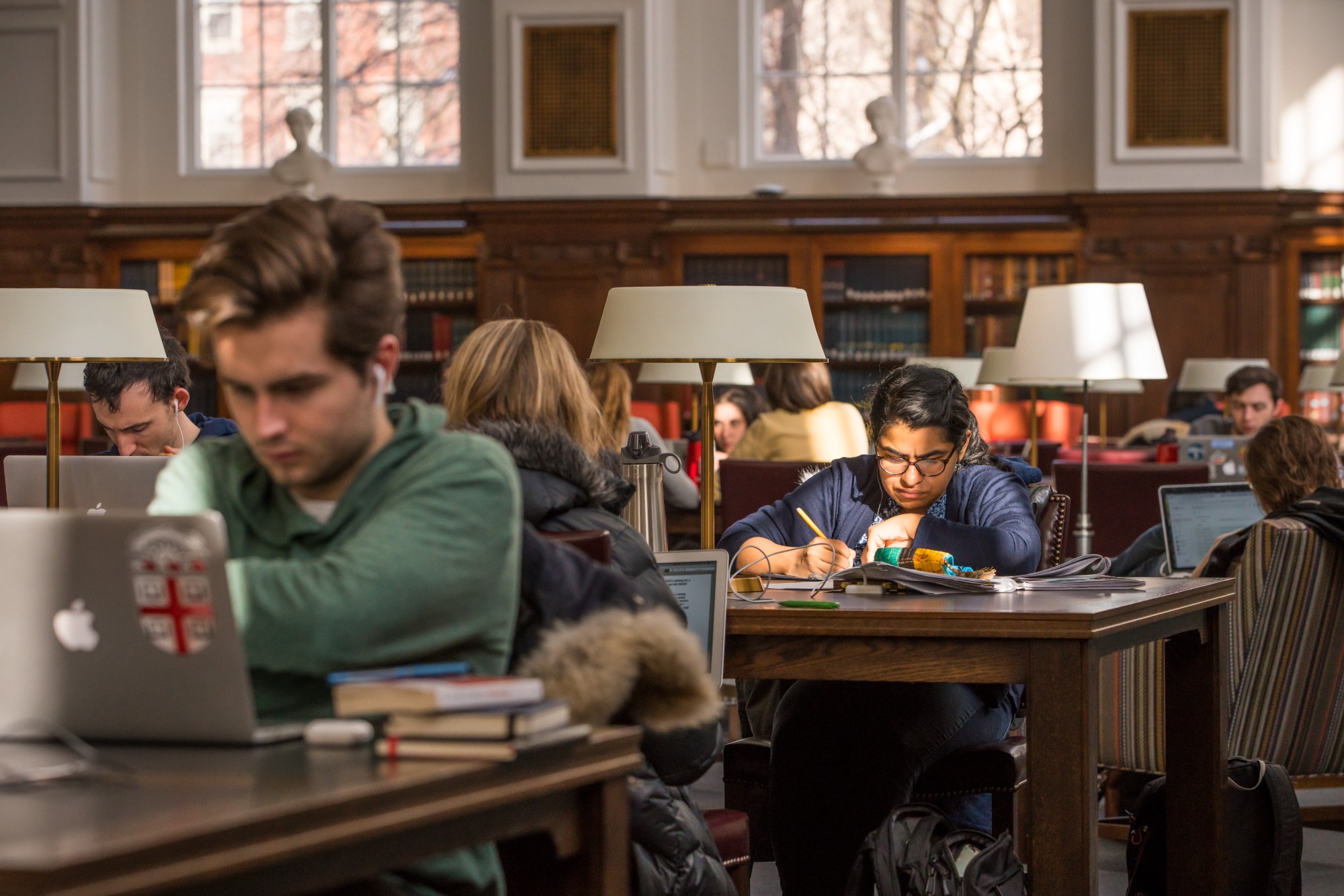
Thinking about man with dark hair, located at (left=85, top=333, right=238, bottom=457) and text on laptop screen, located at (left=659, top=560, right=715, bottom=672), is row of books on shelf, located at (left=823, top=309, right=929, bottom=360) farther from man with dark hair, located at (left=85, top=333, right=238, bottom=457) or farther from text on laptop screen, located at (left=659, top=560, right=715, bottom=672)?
text on laptop screen, located at (left=659, top=560, right=715, bottom=672)

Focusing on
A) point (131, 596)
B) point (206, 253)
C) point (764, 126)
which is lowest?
point (131, 596)

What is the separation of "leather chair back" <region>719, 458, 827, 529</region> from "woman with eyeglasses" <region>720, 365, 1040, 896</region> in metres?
1.51

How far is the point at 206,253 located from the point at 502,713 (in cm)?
50

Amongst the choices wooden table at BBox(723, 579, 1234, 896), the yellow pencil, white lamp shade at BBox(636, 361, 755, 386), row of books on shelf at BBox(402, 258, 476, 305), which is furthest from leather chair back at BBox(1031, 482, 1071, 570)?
row of books on shelf at BBox(402, 258, 476, 305)

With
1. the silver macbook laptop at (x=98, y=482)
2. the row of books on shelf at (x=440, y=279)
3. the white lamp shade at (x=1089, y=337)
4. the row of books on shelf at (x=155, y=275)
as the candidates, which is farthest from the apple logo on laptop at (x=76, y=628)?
the row of books on shelf at (x=155, y=275)

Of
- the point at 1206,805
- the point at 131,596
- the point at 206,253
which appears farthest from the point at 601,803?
the point at 1206,805

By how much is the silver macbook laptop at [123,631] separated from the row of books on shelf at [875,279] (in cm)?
901

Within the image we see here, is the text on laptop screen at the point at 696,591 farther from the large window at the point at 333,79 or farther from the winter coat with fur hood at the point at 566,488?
the large window at the point at 333,79

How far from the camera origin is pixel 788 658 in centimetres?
243

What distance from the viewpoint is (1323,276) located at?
10023 millimetres

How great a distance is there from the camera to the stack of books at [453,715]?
1308 mm

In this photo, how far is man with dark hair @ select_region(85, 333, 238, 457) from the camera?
374 cm

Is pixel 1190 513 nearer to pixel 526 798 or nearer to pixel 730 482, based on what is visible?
pixel 730 482

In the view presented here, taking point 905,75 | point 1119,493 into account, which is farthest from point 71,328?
point 905,75
